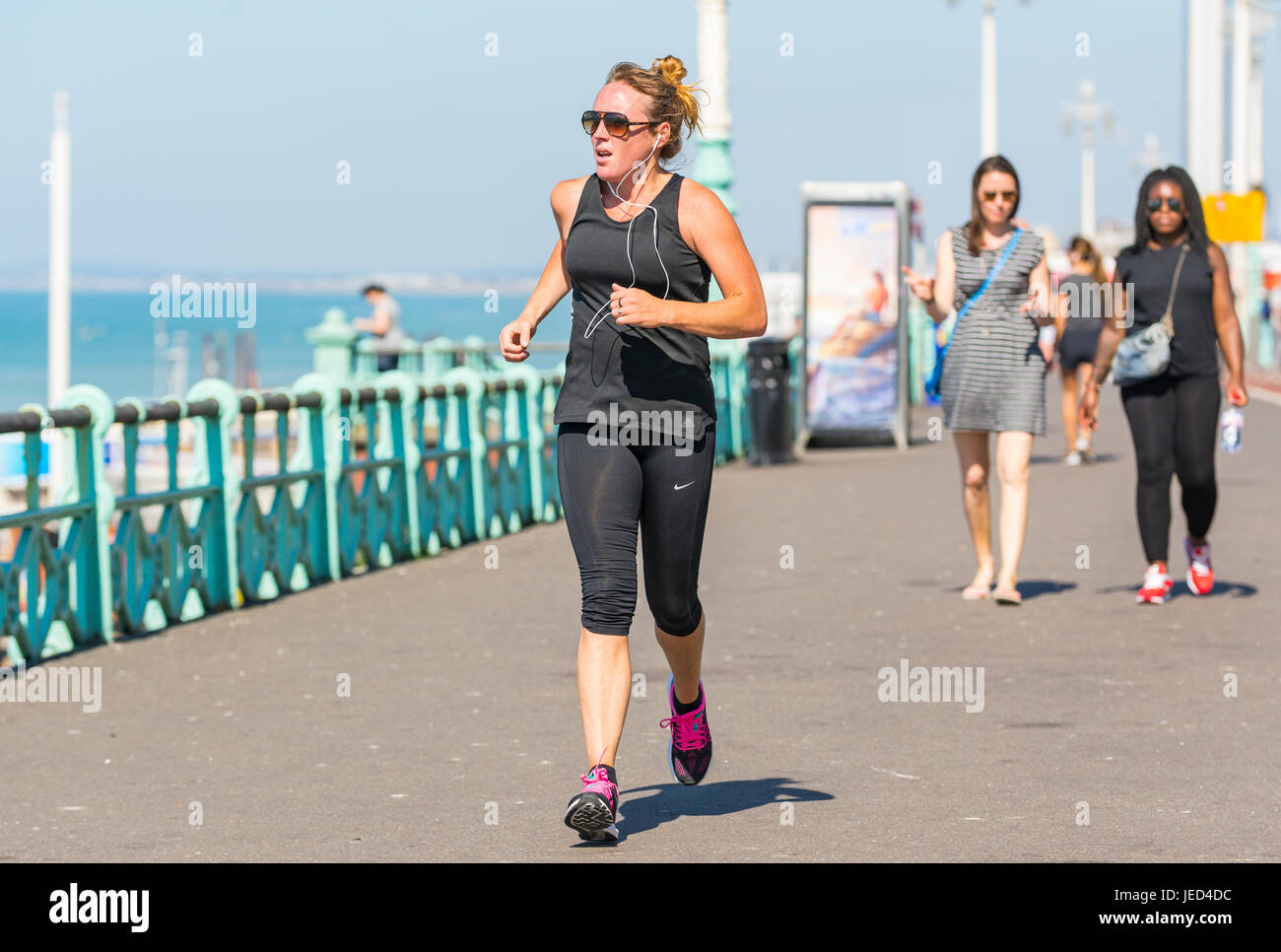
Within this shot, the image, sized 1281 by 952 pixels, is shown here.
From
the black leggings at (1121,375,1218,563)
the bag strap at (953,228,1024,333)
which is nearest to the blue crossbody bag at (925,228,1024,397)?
the bag strap at (953,228,1024,333)

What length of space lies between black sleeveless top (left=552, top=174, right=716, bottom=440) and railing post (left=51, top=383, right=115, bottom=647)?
424 cm

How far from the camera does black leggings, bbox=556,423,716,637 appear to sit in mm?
5926

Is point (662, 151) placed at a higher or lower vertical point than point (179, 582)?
higher

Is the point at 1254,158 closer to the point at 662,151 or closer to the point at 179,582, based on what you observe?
the point at 179,582

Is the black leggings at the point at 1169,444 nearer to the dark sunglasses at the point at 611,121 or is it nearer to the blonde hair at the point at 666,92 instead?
the blonde hair at the point at 666,92

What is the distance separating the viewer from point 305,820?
620 cm

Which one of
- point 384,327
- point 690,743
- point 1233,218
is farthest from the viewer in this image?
point 1233,218

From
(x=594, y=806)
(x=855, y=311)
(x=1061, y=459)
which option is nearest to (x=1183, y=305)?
(x=594, y=806)

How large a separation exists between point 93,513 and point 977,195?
4099 millimetres

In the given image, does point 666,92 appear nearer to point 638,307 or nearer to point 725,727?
point 638,307

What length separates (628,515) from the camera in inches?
234

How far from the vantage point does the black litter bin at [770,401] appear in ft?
66.9
